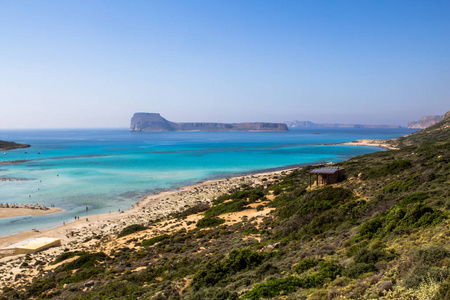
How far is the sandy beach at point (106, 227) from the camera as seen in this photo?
19797 mm

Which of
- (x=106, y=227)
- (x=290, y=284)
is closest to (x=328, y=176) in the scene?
(x=290, y=284)

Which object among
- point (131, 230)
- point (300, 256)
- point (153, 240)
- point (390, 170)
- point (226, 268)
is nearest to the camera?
point (300, 256)

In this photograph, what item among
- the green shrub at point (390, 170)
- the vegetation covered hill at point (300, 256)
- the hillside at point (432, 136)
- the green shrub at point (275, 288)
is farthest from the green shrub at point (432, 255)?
the hillside at point (432, 136)

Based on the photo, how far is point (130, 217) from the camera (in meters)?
30.5

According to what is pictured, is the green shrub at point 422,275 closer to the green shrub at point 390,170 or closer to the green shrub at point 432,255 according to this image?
the green shrub at point 432,255

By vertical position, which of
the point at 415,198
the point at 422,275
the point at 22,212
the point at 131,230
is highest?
the point at 422,275

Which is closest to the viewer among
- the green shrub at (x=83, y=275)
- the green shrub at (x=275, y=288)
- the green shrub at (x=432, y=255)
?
the green shrub at (x=432, y=255)

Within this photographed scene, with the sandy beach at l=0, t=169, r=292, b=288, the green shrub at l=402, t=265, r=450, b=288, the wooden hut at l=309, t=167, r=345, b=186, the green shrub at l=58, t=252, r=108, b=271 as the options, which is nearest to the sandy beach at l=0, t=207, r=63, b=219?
the sandy beach at l=0, t=169, r=292, b=288

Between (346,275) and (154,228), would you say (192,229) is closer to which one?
(154,228)

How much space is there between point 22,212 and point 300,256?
3693 cm

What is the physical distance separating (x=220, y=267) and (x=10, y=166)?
273ft

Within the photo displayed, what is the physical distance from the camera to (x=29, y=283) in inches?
603

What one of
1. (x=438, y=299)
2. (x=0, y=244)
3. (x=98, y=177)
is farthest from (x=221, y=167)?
(x=438, y=299)

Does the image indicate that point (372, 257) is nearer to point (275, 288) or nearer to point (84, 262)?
point (275, 288)
